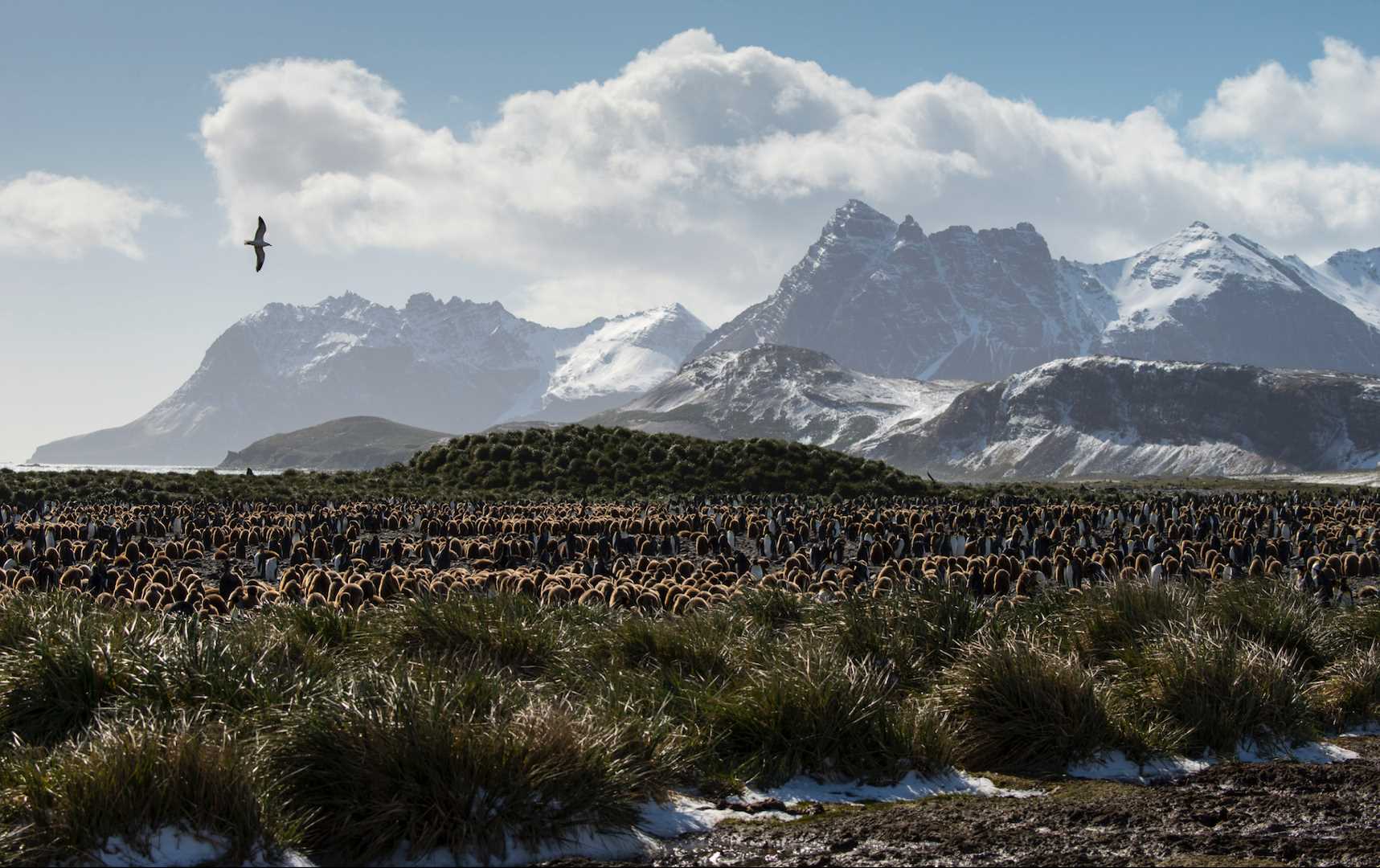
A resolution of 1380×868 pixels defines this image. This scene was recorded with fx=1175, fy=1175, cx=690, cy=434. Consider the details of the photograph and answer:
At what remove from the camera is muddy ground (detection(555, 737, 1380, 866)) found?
7391mm

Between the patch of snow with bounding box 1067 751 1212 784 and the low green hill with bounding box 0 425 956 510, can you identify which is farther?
the low green hill with bounding box 0 425 956 510

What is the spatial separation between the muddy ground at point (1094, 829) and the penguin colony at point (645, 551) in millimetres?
4597

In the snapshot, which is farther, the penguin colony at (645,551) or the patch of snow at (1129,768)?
the penguin colony at (645,551)

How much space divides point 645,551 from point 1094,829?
2440cm

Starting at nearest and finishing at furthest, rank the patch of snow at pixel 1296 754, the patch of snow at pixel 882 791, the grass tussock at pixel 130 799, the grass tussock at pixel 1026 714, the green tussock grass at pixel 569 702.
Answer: the grass tussock at pixel 130 799 → the green tussock grass at pixel 569 702 → the patch of snow at pixel 882 791 → the grass tussock at pixel 1026 714 → the patch of snow at pixel 1296 754

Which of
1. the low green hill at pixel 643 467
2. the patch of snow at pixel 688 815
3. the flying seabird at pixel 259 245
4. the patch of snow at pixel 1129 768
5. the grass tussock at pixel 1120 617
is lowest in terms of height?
the patch of snow at pixel 688 815

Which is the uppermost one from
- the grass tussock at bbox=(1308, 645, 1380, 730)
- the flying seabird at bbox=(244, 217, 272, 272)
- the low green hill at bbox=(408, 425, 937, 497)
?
the flying seabird at bbox=(244, 217, 272, 272)

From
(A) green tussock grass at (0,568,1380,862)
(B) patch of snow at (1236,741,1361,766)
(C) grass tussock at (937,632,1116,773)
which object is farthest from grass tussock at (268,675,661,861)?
(B) patch of snow at (1236,741,1361,766)

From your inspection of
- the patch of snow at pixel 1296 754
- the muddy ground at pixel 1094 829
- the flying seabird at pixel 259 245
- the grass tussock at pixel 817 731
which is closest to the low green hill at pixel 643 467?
the flying seabird at pixel 259 245

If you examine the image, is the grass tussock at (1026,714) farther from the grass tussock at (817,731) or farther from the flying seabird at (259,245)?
the flying seabird at (259,245)

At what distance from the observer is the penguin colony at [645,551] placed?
18344mm

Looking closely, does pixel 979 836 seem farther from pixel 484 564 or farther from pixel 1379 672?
pixel 484 564

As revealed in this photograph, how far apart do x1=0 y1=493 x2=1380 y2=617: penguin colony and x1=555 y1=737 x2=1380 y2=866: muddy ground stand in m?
4.60

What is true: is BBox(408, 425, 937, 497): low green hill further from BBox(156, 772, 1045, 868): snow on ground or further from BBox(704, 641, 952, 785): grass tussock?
BBox(156, 772, 1045, 868): snow on ground
